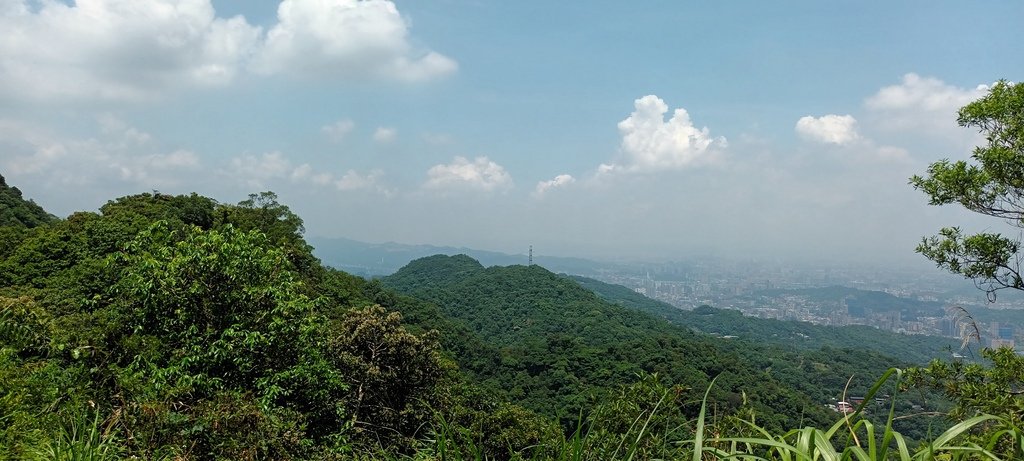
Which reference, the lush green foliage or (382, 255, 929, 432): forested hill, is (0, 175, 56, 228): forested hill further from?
(382, 255, 929, 432): forested hill

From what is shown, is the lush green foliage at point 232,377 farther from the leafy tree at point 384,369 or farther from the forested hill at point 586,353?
the forested hill at point 586,353

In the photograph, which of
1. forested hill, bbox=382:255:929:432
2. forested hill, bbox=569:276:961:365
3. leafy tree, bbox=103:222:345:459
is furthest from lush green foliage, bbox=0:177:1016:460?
forested hill, bbox=569:276:961:365

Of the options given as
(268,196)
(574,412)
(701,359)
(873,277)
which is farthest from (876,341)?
(873,277)

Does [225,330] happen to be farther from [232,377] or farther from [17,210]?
[17,210]

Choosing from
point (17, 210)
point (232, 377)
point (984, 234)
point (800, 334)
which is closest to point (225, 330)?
point (232, 377)

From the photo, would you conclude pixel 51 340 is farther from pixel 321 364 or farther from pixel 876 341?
pixel 876 341

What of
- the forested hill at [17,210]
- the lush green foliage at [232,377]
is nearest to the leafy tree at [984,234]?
the lush green foliage at [232,377]
